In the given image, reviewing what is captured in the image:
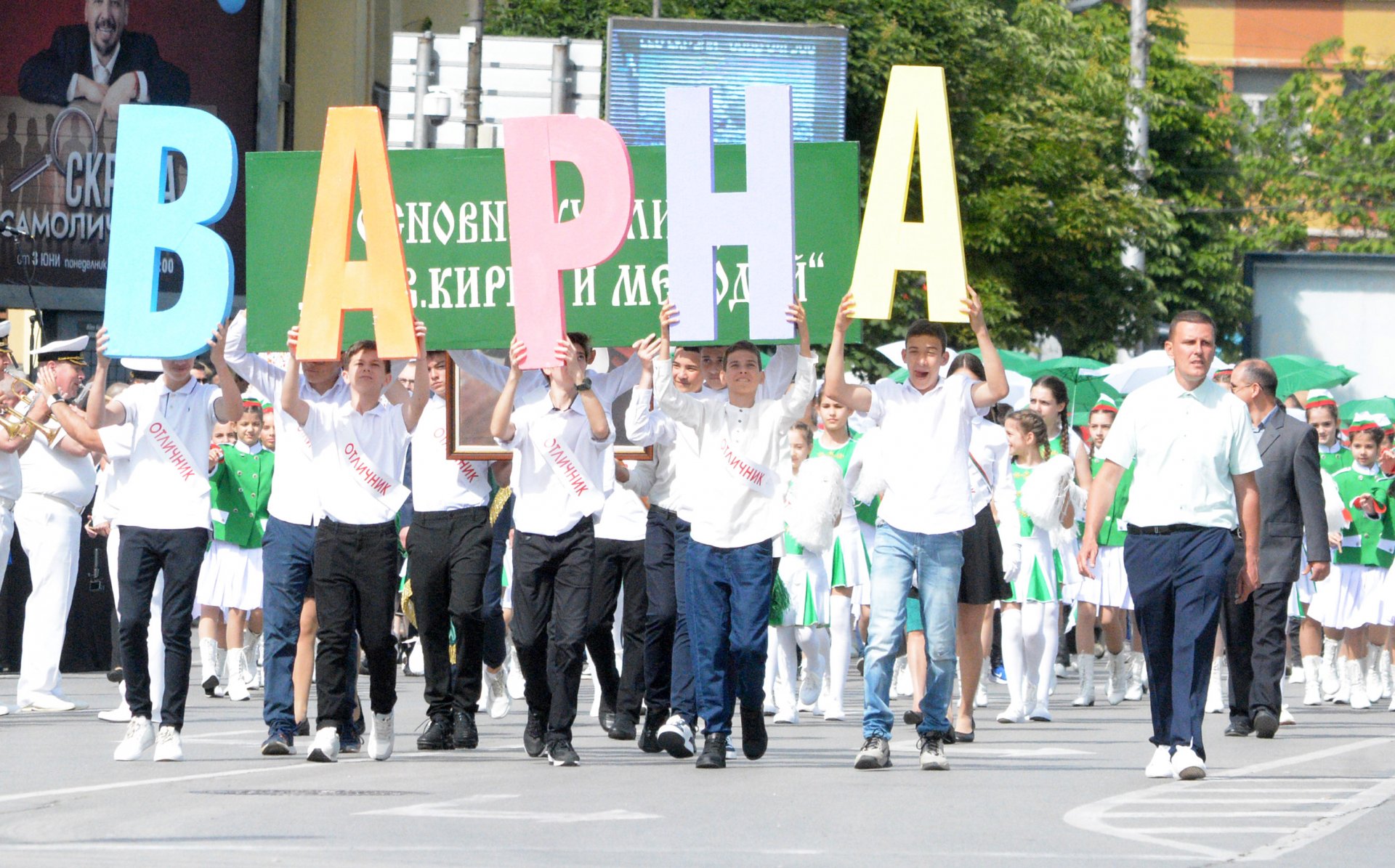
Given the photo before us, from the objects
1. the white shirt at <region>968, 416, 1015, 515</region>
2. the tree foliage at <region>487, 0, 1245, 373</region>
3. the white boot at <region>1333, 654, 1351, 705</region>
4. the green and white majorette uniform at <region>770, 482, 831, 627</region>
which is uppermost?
the tree foliage at <region>487, 0, 1245, 373</region>

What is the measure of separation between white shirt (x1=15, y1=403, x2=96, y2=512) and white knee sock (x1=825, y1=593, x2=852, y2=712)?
461 cm

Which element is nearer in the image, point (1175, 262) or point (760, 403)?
point (760, 403)

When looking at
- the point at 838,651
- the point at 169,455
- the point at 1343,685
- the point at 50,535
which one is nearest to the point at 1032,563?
the point at 838,651

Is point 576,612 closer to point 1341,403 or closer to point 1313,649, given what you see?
point 1313,649

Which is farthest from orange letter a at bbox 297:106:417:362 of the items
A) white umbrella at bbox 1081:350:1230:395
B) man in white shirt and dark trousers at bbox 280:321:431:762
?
white umbrella at bbox 1081:350:1230:395

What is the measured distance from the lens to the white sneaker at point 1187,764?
405 inches

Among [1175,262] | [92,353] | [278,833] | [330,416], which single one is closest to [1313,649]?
[330,416]

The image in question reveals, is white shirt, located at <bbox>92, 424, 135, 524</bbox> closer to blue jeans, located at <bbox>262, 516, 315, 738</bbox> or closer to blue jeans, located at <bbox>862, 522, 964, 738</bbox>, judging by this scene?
blue jeans, located at <bbox>262, 516, 315, 738</bbox>

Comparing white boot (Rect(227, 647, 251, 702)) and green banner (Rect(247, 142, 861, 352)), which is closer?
green banner (Rect(247, 142, 861, 352))

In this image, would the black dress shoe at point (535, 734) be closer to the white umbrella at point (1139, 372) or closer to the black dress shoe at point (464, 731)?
the black dress shoe at point (464, 731)

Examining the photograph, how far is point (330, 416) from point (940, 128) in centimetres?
307

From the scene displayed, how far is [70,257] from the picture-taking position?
29.3m

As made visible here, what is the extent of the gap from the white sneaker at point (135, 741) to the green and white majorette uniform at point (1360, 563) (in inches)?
337

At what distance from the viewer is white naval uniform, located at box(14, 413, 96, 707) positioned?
14422mm
